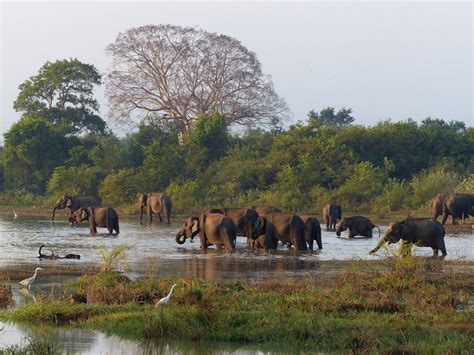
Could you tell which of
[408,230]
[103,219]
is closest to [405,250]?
[408,230]

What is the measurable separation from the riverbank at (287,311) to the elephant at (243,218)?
7082 millimetres

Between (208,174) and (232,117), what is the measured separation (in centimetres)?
833

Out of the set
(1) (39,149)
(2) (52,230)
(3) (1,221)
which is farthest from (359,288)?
(1) (39,149)

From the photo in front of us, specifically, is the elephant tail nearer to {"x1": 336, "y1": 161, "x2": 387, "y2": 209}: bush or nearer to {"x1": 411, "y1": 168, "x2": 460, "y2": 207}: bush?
{"x1": 411, "y1": 168, "x2": 460, "y2": 207}: bush

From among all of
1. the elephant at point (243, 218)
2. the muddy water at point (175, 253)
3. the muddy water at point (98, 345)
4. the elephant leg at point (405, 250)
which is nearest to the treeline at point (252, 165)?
the muddy water at point (175, 253)

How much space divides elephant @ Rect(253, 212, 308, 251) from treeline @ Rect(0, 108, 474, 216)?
1338 cm

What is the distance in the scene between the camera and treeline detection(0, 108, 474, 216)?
38.6 metres

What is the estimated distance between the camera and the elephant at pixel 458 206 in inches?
1244

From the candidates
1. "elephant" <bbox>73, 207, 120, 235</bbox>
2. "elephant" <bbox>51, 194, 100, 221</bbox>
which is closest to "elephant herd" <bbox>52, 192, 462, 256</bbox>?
"elephant" <bbox>73, 207, 120, 235</bbox>

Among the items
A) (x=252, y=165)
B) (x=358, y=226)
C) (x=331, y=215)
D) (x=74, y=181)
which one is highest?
(x=252, y=165)

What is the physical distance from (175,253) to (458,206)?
12483mm

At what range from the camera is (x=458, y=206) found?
31.7 m

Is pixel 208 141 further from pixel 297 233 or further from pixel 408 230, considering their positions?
pixel 408 230

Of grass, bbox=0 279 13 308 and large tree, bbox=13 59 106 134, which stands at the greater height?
large tree, bbox=13 59 106 134
